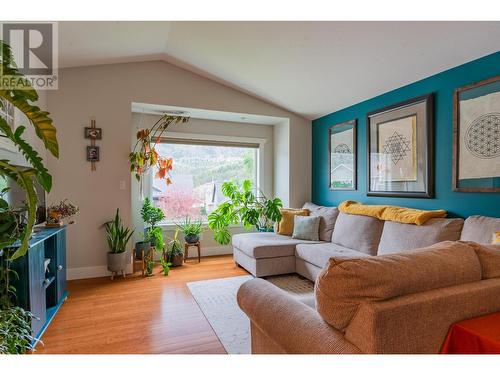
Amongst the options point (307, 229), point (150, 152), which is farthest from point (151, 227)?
point (307, 229)

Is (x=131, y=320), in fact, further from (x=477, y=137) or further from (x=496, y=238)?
(x=477, y=137)

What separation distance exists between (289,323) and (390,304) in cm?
41

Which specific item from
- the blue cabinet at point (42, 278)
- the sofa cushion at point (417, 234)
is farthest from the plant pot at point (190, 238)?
the sofa cushion at point (417, 234)

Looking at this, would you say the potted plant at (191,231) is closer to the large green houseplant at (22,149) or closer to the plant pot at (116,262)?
the plant pot at (116,262)

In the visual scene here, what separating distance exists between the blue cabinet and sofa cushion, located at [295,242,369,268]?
2.48m

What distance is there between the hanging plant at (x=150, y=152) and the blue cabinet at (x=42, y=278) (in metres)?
1.22

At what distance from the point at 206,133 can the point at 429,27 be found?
3273mm

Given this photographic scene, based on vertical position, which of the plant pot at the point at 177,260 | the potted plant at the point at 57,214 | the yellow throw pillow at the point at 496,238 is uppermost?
the potted plant at the point at 57,214

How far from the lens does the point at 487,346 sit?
0.97 meters

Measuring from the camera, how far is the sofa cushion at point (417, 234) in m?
2.43

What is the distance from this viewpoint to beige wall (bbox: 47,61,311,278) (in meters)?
3.45

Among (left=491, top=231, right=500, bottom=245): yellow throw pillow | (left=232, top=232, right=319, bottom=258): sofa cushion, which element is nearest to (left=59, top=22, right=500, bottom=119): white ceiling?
(left=491, top=231, right=500, bottom=245): yellow throw pillow
